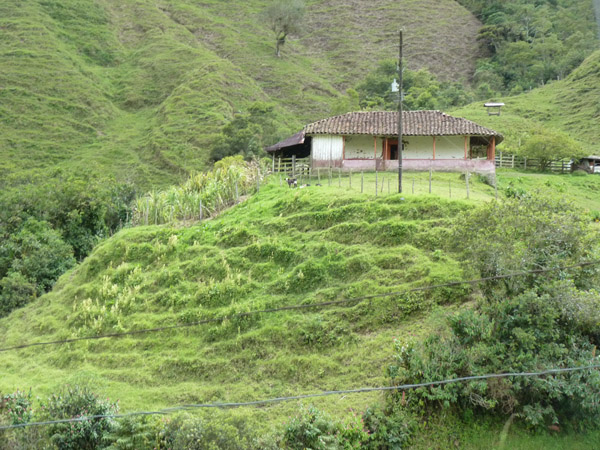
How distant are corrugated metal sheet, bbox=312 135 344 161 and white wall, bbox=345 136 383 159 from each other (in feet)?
2.40

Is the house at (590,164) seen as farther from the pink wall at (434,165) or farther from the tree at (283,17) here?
the tree at (283,17)

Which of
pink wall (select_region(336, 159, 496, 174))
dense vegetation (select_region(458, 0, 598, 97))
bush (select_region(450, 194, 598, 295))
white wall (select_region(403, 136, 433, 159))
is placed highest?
dense vegetation (select_region(458, 0, 598, 97))

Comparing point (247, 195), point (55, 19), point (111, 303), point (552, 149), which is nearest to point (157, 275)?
point (111, 303)

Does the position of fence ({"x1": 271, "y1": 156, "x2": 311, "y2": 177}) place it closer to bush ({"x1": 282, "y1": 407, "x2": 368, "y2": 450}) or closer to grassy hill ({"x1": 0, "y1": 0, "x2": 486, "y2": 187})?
grassy hill ({"x1": 0, "y1": 0, "x2": 486, "y2": 187})

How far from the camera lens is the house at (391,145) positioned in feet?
104

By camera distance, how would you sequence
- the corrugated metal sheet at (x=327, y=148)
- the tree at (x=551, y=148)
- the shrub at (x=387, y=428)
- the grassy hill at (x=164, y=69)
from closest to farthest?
the shrub at (x=387, y=428) → the corrugated metal sheet at (x=327, y=148) → the tree at (x=551, y=148) → the grassy hill at (x=164, y=69)

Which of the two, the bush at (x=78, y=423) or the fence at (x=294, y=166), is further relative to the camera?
the fence at (x=294, y=166)

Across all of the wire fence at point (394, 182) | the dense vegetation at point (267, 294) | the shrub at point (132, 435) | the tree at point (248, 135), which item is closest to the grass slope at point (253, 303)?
the dense vegetation at point (267, 294)

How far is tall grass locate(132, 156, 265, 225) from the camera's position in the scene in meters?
28.1

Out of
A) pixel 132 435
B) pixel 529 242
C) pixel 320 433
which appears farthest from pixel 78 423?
pixel 529 242

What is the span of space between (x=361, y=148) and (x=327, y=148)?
2.22 m

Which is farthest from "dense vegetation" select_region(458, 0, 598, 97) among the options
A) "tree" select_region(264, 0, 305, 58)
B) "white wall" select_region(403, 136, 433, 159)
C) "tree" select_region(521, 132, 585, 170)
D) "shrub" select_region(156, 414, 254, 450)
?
"shrub" select_region(156, 414, 254, 450)

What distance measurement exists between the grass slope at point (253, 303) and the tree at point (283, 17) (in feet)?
215

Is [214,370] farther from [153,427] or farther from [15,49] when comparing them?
[15,49]
